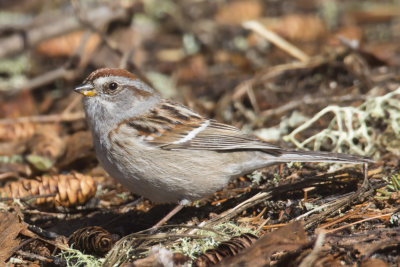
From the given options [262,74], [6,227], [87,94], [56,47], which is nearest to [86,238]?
→ [6,227]

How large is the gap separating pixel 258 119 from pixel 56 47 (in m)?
3.25

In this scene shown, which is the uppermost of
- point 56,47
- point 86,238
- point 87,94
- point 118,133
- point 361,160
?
point 56,47

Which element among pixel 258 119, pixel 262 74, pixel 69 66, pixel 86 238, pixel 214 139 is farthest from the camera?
pixel 69 66

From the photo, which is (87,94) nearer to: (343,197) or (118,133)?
(118,133)

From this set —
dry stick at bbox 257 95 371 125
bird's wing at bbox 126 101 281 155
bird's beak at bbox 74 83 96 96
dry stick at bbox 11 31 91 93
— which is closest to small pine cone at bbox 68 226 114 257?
bird's wing at bbox 126 101 281 155

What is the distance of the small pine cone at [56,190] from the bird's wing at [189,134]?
64 centimetres

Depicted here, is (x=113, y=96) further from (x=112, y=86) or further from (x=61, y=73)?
(x=61, y=73)

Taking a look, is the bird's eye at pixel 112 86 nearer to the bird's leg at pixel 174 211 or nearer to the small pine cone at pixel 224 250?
the bird's leg at pixel 174 211

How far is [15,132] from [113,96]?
1709mm

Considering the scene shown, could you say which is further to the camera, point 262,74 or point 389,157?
point 262,74

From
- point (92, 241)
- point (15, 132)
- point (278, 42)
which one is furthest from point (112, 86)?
point (278, 42)

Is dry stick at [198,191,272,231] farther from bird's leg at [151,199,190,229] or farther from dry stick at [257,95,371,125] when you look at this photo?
dry stick at [257,95,371,125]

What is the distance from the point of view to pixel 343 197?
364cm

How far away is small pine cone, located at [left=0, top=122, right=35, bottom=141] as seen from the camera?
17.6 ft
